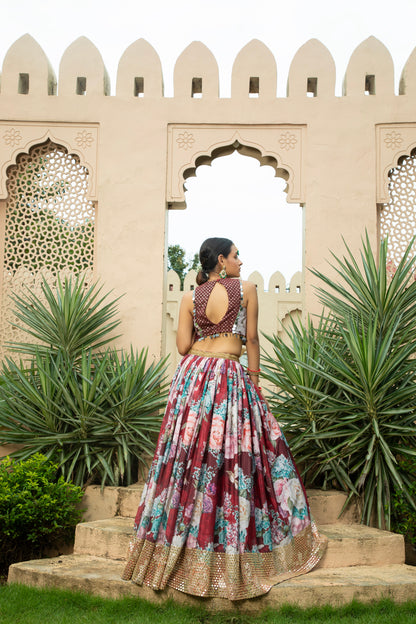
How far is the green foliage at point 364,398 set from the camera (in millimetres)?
4340

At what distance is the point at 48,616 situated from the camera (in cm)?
→ 309

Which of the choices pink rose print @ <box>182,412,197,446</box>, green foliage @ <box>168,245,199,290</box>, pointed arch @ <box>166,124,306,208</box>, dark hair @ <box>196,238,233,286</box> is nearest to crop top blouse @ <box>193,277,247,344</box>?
dark hair @ <box>196,238,233,286</box>

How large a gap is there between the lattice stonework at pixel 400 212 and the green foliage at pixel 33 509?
3.54 meters

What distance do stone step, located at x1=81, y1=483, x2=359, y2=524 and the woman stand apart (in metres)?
0.82

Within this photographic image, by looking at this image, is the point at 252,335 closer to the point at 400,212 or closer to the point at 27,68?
the point at 400,212

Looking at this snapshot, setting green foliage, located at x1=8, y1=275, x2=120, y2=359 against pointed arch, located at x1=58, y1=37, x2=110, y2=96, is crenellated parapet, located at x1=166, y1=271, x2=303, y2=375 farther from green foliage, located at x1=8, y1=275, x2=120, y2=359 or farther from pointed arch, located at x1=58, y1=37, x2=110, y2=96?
green foliage, located at x1=8, y1=275, x2=120, y2=359

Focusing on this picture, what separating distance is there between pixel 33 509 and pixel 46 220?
2.99 meters

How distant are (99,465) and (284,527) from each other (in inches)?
79.7

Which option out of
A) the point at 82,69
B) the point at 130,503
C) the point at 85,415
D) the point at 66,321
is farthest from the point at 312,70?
the point at 130,503

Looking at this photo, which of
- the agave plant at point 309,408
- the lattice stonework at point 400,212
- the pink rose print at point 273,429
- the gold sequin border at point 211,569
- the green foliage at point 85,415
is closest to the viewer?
the gold sequin border at point 211,569

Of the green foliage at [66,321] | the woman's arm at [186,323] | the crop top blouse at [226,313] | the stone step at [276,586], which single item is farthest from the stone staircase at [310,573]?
the green foliage at [66,321]

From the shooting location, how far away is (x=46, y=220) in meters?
6.20

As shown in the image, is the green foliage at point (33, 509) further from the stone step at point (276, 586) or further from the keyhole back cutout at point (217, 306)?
the keyhole back cutout at point (217, 306)

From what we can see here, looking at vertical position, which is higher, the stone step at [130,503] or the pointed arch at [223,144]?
the pointed arch at [223,144]
